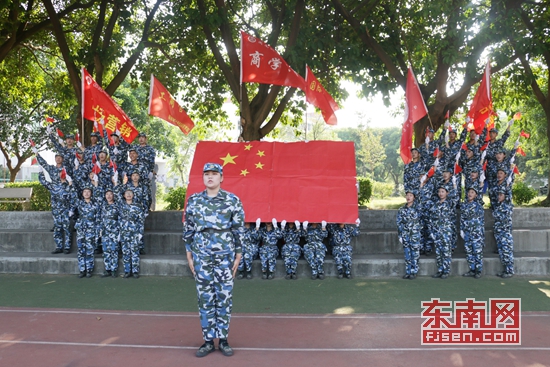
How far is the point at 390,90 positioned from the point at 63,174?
7856 mm

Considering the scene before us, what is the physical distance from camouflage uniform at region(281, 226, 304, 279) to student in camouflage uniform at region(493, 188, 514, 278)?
3.30m

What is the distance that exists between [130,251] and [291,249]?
2.69m

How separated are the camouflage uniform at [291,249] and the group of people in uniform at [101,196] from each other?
2.49 metres

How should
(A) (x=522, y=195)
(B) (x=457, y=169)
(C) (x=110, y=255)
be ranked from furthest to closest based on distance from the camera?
(A) (x=522, y=195), (B) (x=457, y=169), (C) (x=110, y=255)

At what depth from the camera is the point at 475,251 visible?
8383 mm

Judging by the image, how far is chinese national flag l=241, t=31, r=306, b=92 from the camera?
9.96m

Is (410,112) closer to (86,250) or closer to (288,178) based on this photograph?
(288,178)

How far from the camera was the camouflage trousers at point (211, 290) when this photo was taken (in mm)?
4930

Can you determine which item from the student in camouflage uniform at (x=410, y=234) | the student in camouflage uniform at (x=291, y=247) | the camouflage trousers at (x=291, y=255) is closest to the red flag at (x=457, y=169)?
the student in camouflage uniform at (x=410, y=234)

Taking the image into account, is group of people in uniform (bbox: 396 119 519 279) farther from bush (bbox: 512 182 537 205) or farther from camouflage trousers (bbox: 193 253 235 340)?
bush (bbox: 512 182 537 205)

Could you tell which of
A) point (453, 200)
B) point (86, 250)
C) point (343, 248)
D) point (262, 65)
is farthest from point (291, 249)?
point (262, 65)

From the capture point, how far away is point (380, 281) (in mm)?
8227

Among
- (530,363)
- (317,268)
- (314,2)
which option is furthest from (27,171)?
(530,363)

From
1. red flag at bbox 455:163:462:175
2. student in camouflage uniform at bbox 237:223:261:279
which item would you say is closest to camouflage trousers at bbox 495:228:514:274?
red flag at bbox 455:163:462:175
